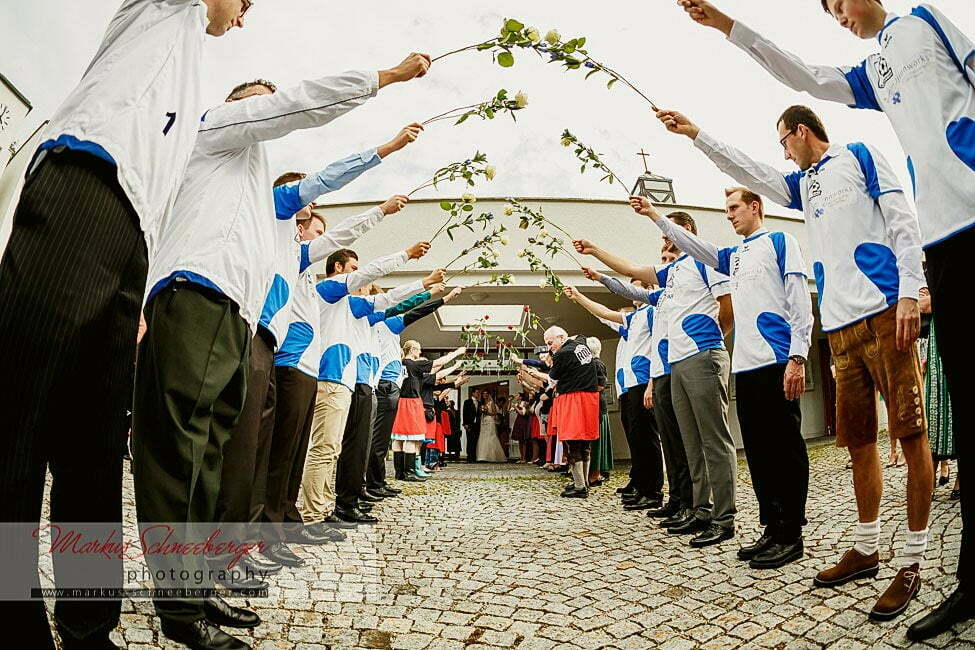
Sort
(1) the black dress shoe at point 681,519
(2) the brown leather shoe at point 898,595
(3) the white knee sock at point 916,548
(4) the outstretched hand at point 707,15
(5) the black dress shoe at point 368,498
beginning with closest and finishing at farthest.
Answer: (2) the brown leather shoe at point 898,595 < (3) the white knee sock at point 916,548 < (4) the outstretched hand at point 707,15 < (1) the black dress shoe at point 681,519 < (5) the black dress shoe at point 368,498

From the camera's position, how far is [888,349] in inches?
103

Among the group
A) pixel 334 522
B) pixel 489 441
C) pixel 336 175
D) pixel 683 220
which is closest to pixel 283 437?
pixel 334 522

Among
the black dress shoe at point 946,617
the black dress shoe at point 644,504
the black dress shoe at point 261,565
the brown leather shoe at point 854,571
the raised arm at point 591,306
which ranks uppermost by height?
the raised arm at point 591,306

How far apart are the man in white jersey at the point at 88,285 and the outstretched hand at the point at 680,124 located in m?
2.47

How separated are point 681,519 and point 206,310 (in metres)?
4.28

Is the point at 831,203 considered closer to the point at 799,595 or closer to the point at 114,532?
the point at 799,595

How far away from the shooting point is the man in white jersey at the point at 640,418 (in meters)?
6.53

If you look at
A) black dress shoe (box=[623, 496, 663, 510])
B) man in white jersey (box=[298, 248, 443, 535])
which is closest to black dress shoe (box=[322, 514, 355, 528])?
man in white jersey (box=[298, 248, 443, 535])

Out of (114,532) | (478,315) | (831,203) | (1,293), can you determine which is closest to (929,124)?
(831,203)

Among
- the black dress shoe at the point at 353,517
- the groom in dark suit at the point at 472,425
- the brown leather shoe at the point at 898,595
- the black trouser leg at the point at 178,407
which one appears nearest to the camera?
the black trouser leg at the point at 178,407

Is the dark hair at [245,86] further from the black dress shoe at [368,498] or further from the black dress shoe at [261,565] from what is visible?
the black dress shoe at [368,498]

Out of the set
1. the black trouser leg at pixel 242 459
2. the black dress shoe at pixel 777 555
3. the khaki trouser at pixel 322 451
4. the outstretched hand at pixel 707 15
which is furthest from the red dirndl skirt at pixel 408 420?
the outstretched hand at pixel 707 15

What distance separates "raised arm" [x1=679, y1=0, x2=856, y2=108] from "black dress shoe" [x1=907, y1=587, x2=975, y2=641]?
2074 mm

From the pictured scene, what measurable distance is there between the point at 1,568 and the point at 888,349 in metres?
3.24
